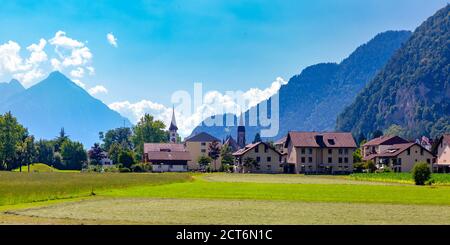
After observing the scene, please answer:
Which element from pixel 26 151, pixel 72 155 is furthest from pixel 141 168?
pixel 72 155

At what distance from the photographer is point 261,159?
5571 inches

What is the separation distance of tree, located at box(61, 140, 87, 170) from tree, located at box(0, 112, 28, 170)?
73.4 ft

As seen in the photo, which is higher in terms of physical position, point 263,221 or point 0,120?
point 0,120

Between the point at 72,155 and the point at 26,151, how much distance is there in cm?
1649

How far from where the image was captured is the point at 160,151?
6024 inches

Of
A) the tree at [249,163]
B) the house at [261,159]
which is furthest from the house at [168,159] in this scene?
the tree at [249,163]

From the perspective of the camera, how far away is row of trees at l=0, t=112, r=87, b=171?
133250mm

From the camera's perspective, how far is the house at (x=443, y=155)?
123m

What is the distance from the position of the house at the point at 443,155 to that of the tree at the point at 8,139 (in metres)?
91.9

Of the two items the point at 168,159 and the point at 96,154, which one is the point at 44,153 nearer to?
the point at 96,154
